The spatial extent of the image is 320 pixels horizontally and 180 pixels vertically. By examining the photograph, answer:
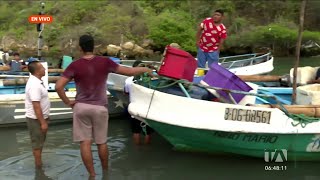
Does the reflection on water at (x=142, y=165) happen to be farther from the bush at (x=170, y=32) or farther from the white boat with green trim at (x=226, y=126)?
the bush at (x=170, y=32)

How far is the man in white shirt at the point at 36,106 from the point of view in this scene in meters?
6.39

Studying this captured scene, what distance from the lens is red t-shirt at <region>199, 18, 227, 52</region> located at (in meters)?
9.75

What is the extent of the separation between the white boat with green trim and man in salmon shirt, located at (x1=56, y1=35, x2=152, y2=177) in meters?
0.99

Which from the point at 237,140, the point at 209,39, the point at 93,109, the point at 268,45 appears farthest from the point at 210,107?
the point at 268,45

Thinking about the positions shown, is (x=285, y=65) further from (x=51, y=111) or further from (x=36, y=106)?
(x=36, y=106)

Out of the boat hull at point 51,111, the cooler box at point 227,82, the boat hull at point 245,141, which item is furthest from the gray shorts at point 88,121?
the boat hull at point 51,111

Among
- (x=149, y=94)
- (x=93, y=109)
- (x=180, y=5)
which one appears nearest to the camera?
(x=93, y=109)

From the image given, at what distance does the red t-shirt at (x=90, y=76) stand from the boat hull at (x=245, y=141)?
1340mm

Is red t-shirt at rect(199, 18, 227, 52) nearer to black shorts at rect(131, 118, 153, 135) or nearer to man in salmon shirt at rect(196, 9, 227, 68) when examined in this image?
man in salmon shirt at rect(196, 9, 227, 68)

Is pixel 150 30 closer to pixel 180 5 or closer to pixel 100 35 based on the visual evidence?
pixel 100 35

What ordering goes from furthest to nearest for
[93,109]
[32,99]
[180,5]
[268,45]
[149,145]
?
[180,5], [268,45], [149,145], [32,99], [93,109]

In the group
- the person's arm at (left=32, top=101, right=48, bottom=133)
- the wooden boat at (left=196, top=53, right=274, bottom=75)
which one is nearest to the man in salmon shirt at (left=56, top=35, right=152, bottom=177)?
the person's arm at (left=32, top=101, right=48, bottom=133)

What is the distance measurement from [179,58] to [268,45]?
3046cm

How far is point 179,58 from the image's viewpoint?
6.82m
